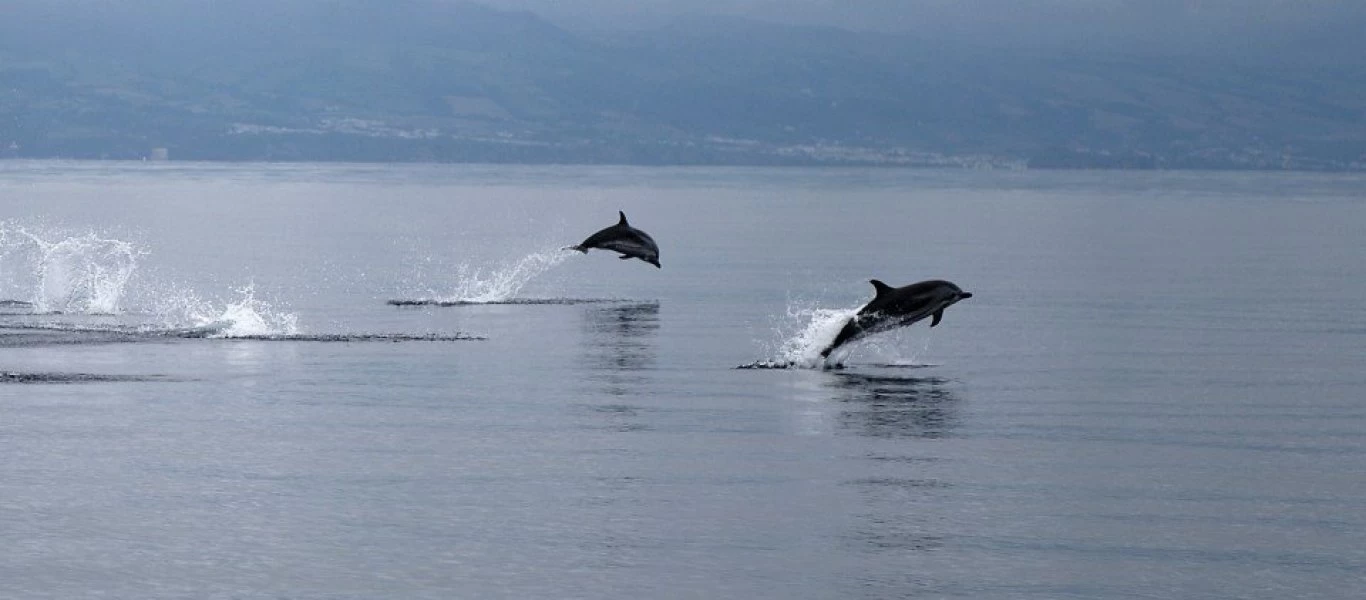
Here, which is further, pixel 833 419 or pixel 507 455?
pixel 833 419

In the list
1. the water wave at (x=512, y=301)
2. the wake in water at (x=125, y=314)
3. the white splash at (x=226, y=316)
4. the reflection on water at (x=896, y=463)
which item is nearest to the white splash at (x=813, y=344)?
the reflection on water at (x=896, y=463)

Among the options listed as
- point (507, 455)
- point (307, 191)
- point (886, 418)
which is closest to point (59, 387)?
point (507, 455)

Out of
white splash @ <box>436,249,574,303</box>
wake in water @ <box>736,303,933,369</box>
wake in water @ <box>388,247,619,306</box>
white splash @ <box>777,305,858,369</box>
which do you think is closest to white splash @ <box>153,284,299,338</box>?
wake in water @ <box>388,247,619,306</box>

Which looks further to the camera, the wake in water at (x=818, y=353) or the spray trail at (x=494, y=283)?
the spray trail at (x=494, y=283)

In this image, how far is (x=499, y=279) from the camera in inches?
2210

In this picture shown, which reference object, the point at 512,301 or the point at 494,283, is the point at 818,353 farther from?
the point at 494,283

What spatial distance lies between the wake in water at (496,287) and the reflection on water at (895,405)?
14.3m

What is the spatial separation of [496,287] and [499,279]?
17.1 ft

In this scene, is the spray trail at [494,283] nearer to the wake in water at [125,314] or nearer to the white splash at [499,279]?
the white splash at [499,279]

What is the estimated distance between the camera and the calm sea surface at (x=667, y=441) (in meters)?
16.8

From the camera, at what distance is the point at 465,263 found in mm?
63406

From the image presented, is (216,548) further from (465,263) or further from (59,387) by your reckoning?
(465,263)

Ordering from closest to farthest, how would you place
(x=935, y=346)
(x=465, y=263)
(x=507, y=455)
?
(x=507, y=455), (x=935, y=346), (x=465, y=263)

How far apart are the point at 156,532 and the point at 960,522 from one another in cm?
643
